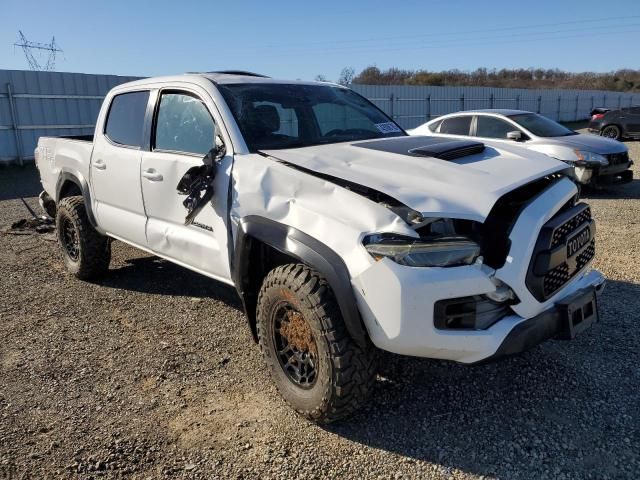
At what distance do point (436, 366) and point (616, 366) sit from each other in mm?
1156

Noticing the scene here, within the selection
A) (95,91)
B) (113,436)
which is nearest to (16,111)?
(95,91)

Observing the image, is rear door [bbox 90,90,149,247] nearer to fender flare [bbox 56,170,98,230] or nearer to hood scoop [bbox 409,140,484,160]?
fender flare [bbox 56,170,98,230]

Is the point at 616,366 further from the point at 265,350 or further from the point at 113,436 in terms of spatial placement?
the point at 113,436

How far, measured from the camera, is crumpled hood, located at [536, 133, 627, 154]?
30.4 ft

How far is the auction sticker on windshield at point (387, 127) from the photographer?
427cm

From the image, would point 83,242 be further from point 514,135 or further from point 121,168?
point 514,135

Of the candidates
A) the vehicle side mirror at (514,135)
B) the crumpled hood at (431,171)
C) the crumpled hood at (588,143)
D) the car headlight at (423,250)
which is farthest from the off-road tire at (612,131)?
the car headlight at (423,250)

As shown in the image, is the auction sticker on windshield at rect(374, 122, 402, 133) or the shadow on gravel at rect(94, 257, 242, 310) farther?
the shadow on gravel at rect(94, 257, 242, 310)

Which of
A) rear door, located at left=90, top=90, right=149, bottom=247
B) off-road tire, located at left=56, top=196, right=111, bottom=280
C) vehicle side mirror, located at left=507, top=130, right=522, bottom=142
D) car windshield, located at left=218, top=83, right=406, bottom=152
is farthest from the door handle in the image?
vehicle side mirror, located at left=507, top=130, right=522, bottom=142

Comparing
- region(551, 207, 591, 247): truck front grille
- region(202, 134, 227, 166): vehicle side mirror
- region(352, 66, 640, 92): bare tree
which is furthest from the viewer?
region(352, 66, 640, 92): bare tree

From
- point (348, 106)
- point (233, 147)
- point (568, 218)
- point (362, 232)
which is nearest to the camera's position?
point (362, 232)

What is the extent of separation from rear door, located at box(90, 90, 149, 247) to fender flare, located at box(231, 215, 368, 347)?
1492 mm

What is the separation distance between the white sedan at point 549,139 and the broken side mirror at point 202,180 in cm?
692

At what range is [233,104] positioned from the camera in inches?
146
